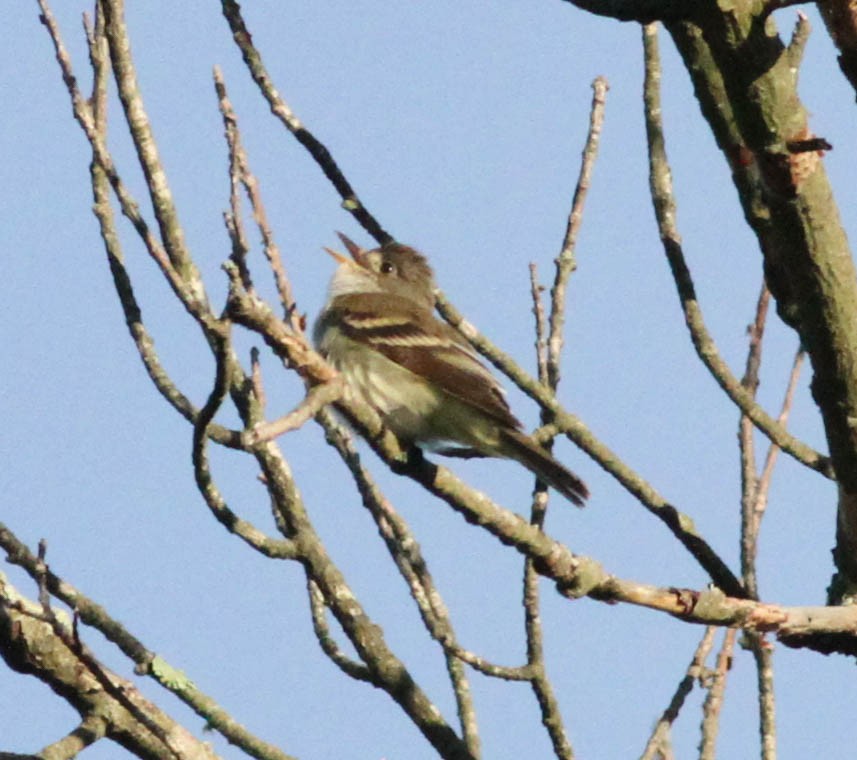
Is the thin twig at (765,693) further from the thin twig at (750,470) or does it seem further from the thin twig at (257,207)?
the thin twig at (257,207)

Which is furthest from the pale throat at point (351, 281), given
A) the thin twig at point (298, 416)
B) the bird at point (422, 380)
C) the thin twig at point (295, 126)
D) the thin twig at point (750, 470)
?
the thin twig at point (298, 416)

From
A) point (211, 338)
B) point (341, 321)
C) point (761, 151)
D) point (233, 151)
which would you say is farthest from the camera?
point (341, 321)

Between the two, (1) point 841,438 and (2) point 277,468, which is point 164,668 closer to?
(2) point 277,468

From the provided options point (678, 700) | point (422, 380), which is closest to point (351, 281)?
point (422, 380)

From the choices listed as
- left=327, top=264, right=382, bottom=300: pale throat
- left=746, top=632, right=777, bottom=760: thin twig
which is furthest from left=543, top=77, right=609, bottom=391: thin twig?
left=327, top=264, right=382, bottom=300: pale throat

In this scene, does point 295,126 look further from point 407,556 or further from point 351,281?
point 351,281

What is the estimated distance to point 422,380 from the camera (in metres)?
7.43

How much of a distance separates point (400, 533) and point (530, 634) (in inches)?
26.4

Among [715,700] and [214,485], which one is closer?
[214,485]

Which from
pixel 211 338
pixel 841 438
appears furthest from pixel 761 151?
pixel 211 338

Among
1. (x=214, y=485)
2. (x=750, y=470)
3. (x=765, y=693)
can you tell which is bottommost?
(x=214, y=485)

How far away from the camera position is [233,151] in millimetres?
4910

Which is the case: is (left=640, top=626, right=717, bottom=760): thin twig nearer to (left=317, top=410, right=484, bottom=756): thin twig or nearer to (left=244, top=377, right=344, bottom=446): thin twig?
(left=317, top=410, right=484, bottom=756): thin twig

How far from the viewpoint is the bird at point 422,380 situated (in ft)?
21.9
